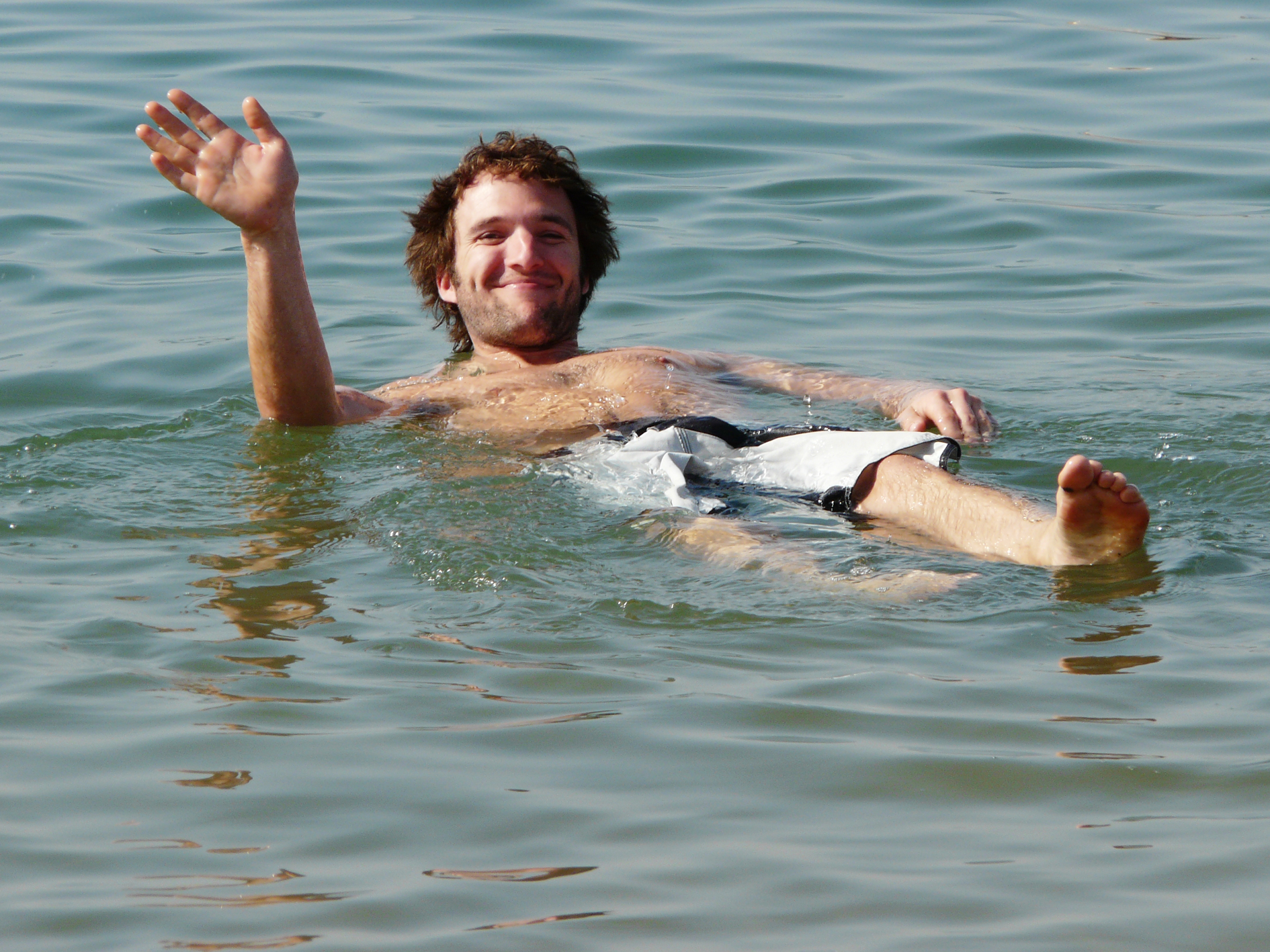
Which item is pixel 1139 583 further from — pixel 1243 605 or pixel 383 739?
pixel 383 739

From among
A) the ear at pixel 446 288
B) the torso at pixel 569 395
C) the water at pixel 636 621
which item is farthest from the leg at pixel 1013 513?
the ear at pixel 446 288

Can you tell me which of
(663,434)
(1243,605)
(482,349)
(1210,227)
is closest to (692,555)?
(663,434)

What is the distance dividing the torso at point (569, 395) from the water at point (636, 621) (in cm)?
22

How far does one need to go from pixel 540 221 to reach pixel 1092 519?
10.3ft

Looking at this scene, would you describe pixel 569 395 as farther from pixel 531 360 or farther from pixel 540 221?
pixel 540 221

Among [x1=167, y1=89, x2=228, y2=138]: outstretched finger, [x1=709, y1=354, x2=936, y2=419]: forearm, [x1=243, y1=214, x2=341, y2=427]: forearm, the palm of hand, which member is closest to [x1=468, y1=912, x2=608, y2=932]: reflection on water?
[x1=243, y1=214, x2=341, y2=427]: forearm

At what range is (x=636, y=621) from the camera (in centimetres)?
394

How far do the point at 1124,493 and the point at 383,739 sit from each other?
1979mm

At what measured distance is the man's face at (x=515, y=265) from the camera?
634 cm

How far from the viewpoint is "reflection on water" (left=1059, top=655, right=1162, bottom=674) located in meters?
3.58

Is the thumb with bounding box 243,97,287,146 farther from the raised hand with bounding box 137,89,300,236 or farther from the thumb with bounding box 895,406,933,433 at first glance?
the thumb with bounding box 895,406,933,433

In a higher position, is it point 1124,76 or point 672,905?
point 1124,76

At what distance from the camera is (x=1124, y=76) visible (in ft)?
39.8

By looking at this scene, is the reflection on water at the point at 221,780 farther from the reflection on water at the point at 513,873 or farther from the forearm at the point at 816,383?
the forearm at the point at 816,383
